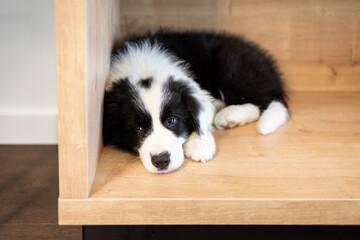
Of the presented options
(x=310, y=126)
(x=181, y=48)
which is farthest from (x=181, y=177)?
(x=181, y=48)

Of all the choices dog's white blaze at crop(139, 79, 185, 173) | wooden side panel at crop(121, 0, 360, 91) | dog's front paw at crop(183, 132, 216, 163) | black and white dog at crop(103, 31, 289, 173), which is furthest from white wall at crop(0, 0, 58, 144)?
dog's front paw at crop(183, 132, 216, 163)

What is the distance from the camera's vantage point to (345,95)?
2.11 metres

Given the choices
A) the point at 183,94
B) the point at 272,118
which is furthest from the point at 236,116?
the point at 183,94

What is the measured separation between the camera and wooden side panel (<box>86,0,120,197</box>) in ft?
3.78

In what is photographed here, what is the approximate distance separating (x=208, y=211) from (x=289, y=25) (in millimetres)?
1253

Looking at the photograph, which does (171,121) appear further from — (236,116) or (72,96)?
(72,96)

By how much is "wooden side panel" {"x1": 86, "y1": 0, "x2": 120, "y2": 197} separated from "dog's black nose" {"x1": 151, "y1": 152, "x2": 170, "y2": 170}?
0.57ft

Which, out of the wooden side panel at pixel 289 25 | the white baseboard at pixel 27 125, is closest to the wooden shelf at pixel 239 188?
the wooden side panel at pixel 289 25

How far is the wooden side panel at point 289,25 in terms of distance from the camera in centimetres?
206

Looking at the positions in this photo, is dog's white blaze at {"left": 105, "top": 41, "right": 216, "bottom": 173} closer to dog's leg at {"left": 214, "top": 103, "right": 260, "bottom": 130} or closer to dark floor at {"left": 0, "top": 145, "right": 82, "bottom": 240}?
dog's leg at {"left": 214, "top": 103, "right": 260, "bottom": 130}

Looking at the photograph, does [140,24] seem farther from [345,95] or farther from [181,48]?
[345,95]

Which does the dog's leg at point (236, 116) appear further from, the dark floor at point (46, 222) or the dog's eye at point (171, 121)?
the dark floor at point (46, 222)

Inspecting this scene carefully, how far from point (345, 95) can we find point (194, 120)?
3.02 feet

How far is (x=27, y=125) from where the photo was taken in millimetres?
2340
